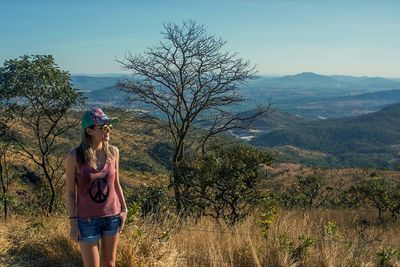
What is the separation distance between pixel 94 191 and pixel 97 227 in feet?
1.01

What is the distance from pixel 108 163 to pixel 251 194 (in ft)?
22.9

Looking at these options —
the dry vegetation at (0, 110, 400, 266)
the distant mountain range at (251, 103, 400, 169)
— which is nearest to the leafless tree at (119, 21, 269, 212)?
the dry vegetation at (0, 110, 400, 266)

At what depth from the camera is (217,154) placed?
1004 cm

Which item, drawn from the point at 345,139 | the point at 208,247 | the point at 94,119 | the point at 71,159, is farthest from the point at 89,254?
the point at 345,139

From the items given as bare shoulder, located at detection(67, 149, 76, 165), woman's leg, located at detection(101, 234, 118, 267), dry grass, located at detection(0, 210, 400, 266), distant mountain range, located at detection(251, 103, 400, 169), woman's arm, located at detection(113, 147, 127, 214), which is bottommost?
distant mountain range, located at detection(251, 103, 400, 169)

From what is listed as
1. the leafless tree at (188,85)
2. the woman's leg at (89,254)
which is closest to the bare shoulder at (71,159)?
the woman's leg at (89,254)

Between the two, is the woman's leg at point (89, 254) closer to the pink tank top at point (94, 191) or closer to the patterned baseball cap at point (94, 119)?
the pink tank top at point (94, 191)

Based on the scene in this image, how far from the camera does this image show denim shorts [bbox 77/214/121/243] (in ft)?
11.6

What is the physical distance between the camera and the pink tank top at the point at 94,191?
3.51 m

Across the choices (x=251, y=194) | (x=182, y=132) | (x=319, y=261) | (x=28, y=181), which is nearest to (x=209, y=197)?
(x=251, y=194)

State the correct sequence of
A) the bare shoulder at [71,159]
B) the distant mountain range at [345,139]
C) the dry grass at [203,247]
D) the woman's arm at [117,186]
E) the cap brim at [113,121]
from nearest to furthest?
the bare shoulder at [71,159] < the cap brim at [113,121] < the woman's arm at [117,186] < the dry grass at [203,247] < the distant mountain range at [345,139]

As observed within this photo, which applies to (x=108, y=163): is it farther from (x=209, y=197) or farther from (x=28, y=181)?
(x=28, y=181)

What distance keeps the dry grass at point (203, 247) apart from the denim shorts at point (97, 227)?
0.93m

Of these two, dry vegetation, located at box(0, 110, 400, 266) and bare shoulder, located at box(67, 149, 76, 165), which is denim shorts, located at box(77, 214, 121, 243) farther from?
dry vegetation, located at box(0, 110, 400, 266)
